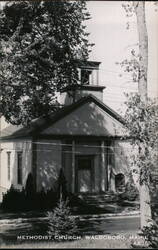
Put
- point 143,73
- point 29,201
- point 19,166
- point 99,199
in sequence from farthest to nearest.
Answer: point 19,166, point 99,199, point 29,201, point 143,73

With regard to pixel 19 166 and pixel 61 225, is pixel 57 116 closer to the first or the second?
pixel 19 166

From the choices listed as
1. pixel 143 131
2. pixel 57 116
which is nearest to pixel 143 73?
pixel 143 131

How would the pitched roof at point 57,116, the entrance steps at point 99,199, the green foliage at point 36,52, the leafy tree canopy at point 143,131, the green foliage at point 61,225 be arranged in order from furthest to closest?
the pitched roof at point 57,116 < the entrance steps at point 99,199 < the green foliage at point 36,52 < the green foliage at point 61,225 < the leafy tree canopy at point 143,131

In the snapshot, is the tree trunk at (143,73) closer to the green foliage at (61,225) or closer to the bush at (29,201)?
the green foliage at (61,225)

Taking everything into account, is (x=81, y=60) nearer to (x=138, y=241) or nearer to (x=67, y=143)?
(x=67, y=143)

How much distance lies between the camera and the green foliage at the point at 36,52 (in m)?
17.5

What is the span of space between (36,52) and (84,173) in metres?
12.7

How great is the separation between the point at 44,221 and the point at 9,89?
23.8ft

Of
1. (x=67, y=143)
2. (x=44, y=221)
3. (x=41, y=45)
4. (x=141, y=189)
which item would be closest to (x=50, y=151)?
(x=67, y=143)

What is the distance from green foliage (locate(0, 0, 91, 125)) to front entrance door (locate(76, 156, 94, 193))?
8.47 m

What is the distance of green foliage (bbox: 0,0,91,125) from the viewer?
17.5 meters

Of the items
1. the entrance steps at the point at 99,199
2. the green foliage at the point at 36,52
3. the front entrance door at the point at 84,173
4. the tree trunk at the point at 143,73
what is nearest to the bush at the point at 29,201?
the entrance steps at the point at 99,199

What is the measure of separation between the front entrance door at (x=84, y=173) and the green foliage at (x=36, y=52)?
27.8ft

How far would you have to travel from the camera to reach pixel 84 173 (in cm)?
2903
